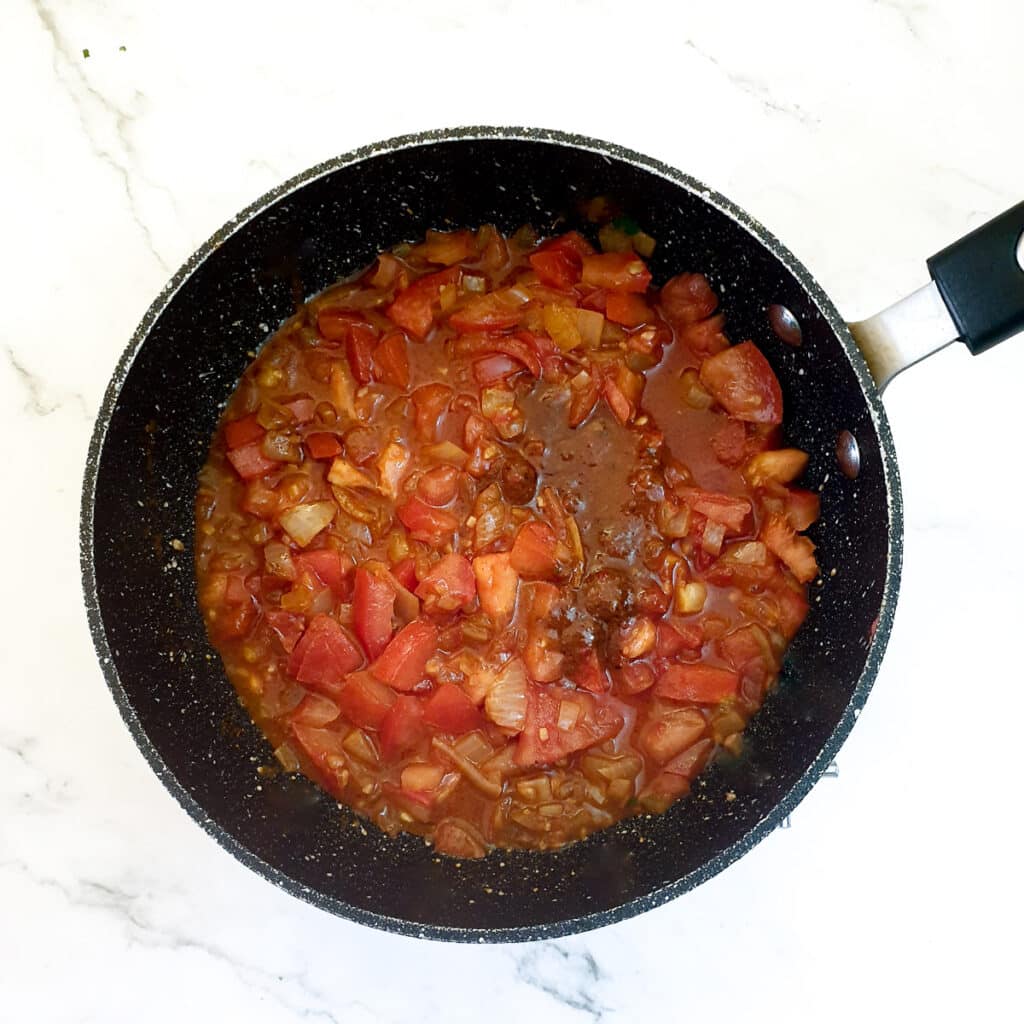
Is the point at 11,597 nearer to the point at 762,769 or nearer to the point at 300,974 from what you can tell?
the point at 300,974

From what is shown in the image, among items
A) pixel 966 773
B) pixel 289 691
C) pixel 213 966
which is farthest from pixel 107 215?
pixel 966 773

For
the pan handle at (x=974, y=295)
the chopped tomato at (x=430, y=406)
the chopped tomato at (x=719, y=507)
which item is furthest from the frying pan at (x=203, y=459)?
the chopped tomato at (x=430, y=406)

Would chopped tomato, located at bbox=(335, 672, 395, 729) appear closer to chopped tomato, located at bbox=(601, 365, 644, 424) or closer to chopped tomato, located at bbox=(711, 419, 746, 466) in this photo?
chopped tomato, located at bbox=(601, 365, 644, 424)

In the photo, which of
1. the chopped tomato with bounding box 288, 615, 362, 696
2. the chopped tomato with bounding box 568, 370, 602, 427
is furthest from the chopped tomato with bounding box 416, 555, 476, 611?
the chopped tomato with bounding box 568, 370, 602, 427

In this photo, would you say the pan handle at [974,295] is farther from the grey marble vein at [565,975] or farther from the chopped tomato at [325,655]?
the grey marble vein at [565,975]

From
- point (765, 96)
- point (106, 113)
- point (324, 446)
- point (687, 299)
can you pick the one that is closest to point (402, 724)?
point (324, 446)
